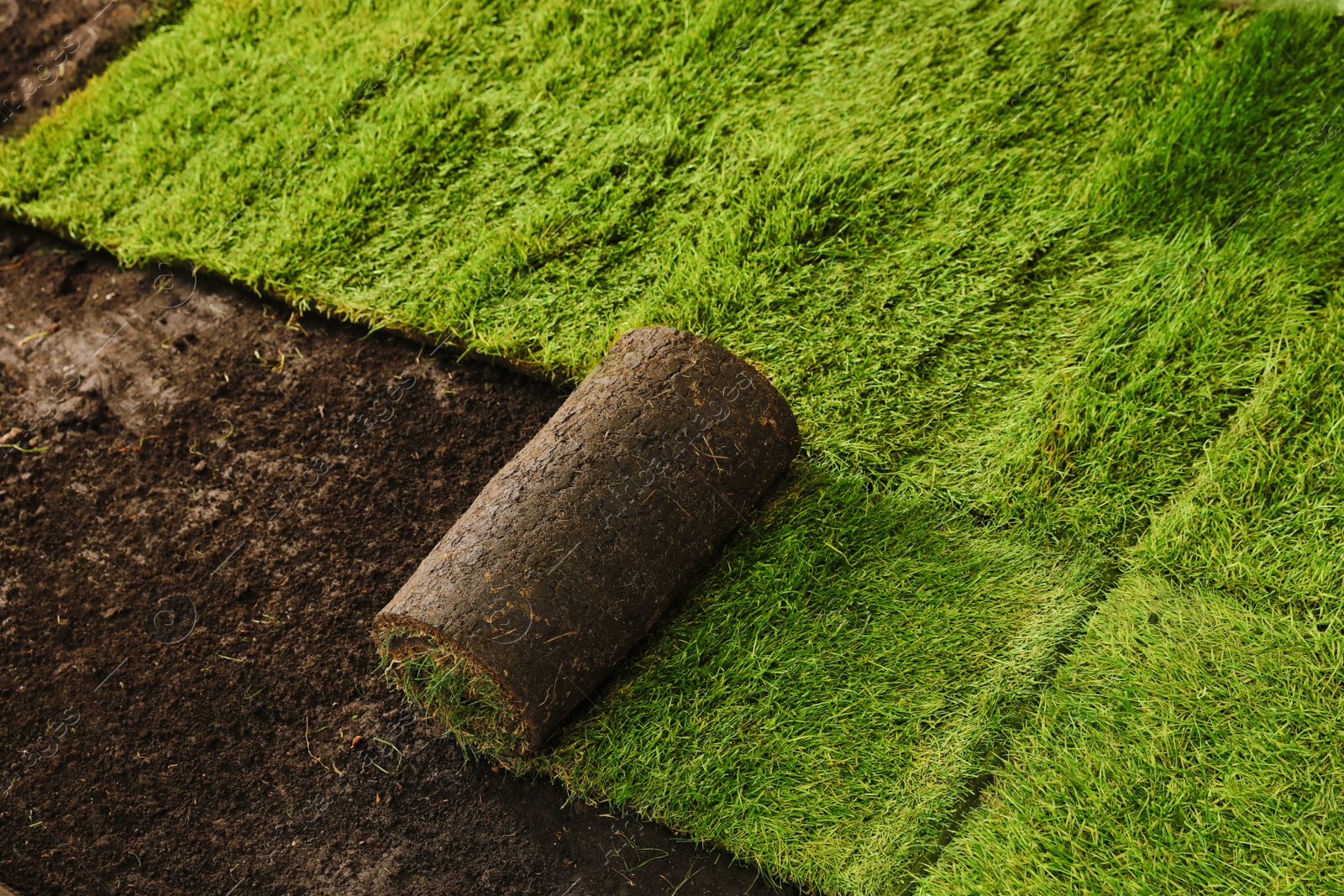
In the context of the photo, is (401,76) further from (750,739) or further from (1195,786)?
(1195,786)

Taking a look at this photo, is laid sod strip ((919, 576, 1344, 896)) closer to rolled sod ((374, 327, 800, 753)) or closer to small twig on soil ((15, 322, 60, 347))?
rolled sod ((374, 327, 800, 753))

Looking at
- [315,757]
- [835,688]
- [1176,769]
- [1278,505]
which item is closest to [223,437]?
[315,757]

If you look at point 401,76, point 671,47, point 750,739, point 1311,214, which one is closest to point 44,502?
point 401,76

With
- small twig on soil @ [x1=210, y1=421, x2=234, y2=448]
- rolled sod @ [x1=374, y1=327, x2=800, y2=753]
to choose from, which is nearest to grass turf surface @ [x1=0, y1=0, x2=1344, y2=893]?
rolled sod @ [x1=374, y1=327, x2=800, y2=753]

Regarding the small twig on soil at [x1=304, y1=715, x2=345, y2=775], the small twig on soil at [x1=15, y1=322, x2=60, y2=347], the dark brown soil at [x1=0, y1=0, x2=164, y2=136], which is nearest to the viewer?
the small twig on soil at [x1=304, y1=715, x2=345, y2=775]

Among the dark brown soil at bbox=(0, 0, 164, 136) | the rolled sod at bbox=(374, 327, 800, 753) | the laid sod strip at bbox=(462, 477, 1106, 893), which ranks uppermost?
the dark brown soil at bbox=(0, 0, 164, 136)

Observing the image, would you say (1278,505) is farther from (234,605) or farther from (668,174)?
(234,605)
